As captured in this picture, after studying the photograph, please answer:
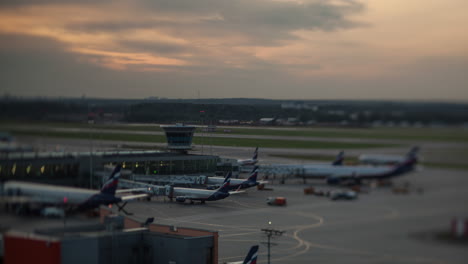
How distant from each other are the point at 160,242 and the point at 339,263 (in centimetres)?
460

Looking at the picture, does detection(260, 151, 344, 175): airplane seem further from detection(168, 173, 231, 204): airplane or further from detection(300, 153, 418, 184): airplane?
detection(168, 173, 231, 204): airplane

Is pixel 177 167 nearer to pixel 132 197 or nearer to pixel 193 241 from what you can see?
pixel 132 197

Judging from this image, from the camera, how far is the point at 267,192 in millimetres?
15008

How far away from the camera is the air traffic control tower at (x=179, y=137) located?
16438 mm

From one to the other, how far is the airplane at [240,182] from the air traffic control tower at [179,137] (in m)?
1.17

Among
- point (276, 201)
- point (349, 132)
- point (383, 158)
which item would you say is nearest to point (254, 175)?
point (276, 201)

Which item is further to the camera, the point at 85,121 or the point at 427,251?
the point at 85,121

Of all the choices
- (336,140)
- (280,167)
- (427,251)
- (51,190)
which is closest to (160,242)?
(51,190)

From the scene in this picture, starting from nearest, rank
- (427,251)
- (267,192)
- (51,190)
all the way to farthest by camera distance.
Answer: (427,251) < (51,190) < (267,192)

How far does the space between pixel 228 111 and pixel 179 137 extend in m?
1.68

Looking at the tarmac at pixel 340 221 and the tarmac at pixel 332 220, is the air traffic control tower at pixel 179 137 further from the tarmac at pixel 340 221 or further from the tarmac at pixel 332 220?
the tarmac at pixel 340 221

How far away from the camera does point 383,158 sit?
383 inches

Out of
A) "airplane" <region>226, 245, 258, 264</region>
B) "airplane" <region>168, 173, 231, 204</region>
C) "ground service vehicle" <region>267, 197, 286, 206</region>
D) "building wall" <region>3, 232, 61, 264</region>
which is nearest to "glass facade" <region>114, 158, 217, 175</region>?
Result: "airplane" <region>168, 173, 231, 204</region>

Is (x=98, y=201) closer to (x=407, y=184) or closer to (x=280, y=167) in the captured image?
(x=280, y=167)
